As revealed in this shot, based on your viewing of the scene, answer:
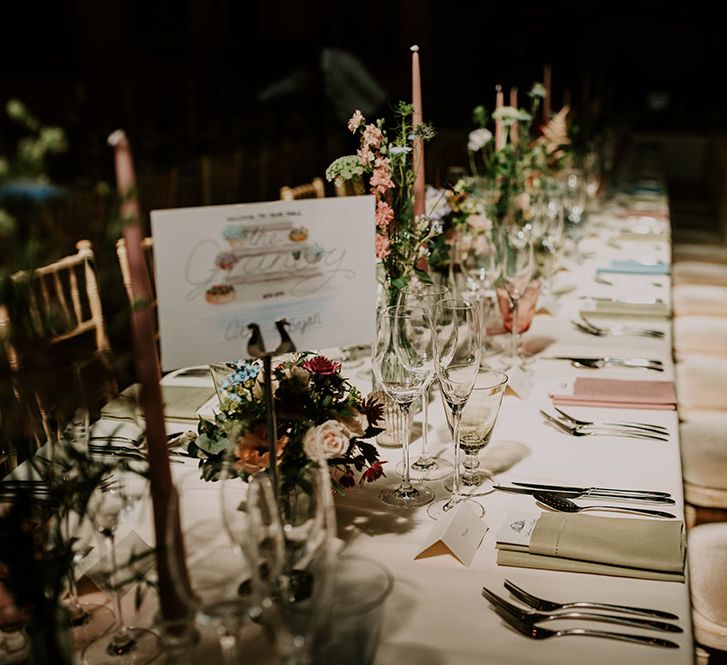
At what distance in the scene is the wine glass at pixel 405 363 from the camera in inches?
50.2

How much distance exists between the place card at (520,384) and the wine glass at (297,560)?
30.9 inches

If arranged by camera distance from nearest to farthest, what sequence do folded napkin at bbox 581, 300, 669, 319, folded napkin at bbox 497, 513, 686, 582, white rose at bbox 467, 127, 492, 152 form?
folded napkin at bbox 497, 513, 686, 582 < folded napkin at bbox 581, 300, 669, 319 < white rose at bbox 467, 127, 492, 152

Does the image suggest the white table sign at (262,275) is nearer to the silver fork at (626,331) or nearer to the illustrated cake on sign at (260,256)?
the illustrated cake on sign at (260,256)

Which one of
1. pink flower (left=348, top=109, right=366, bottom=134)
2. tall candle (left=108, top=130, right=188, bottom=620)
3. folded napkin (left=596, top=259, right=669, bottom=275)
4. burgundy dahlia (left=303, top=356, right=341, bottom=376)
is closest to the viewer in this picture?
tall candle (left=108, top=130, right=188, bottom=620)

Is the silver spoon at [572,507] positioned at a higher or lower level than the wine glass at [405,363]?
lower

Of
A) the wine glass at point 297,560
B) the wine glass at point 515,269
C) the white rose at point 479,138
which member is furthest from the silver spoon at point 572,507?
the white rose at point 479,138

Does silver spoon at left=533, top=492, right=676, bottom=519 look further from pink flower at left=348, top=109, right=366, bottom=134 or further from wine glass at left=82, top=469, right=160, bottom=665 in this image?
pink flower at left=348, top=109, right=366, bottom=134

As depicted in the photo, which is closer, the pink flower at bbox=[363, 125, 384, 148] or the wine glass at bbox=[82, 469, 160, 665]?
the wine glass at bbox=[82, 469, 160, 665]

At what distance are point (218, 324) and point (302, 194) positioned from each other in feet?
8.38

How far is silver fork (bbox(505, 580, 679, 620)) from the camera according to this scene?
969 millimetres

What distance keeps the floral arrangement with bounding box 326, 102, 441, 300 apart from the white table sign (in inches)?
16.9

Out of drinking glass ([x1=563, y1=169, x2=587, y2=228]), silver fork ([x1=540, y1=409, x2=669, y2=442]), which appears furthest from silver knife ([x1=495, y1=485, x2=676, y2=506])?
drinking glass ([x1=563, y1=169, x2=587, y2=228])

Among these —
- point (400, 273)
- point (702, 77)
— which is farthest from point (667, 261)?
point (702, 77)

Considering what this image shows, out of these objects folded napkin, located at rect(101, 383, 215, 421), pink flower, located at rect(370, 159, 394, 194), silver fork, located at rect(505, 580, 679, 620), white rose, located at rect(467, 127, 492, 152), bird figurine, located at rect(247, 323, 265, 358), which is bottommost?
silver fork, located at rect(505, 580, 679, 620)
